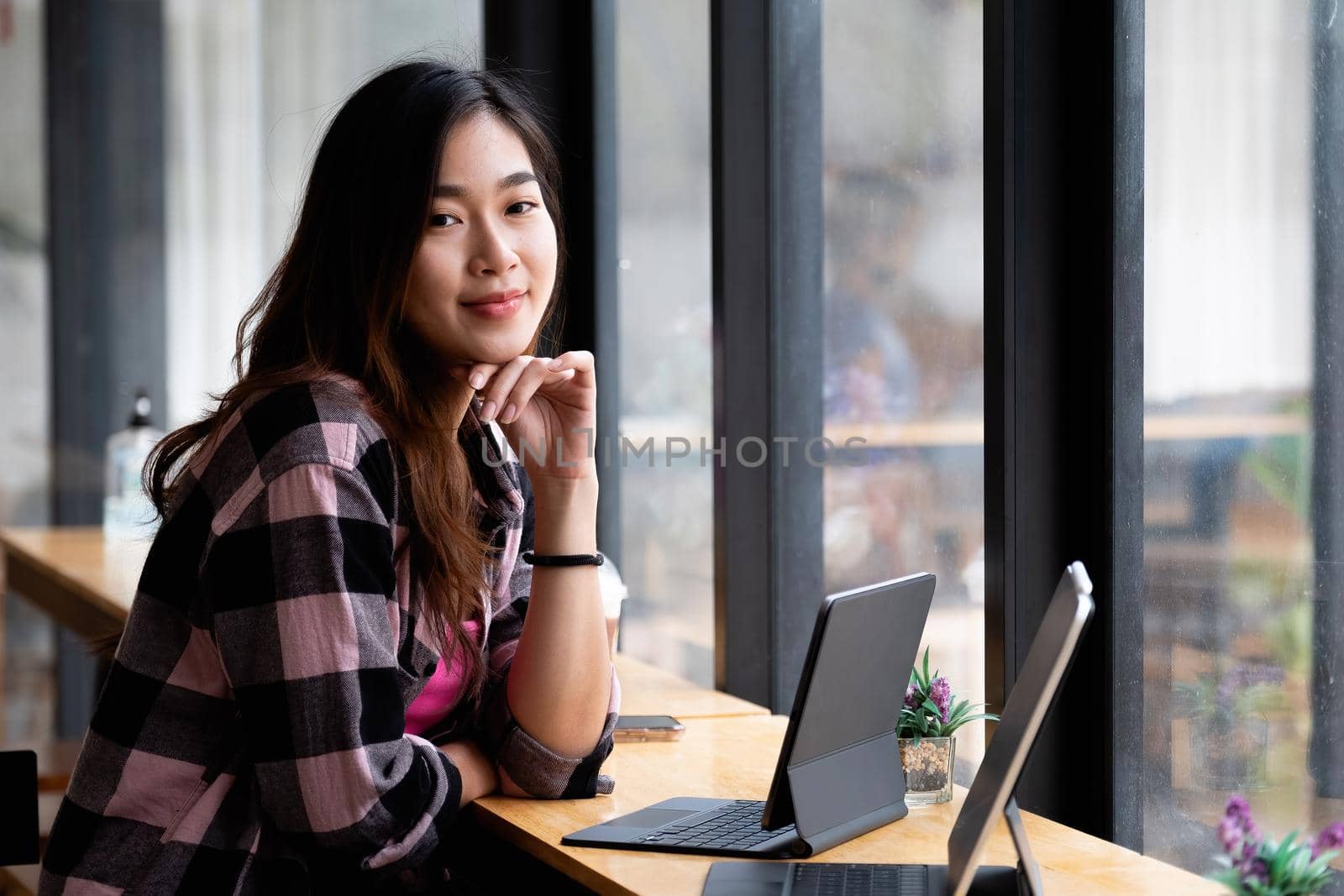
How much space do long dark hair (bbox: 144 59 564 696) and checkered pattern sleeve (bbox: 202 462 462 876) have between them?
0.13 m

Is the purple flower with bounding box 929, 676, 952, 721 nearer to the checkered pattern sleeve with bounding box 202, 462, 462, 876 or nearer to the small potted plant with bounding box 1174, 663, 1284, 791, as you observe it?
the small potted plant with bounding box 1174, 663, 1284, 791

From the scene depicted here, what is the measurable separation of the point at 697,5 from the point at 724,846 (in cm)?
160

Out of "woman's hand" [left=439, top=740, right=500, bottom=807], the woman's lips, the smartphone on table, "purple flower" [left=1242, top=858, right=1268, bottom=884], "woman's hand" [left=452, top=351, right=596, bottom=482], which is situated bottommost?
the smartphone on table

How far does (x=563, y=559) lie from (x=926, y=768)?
1.43ft

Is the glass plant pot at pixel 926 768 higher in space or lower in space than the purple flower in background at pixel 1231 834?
lower

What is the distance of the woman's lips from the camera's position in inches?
58.3

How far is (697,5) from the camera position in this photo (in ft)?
7.96

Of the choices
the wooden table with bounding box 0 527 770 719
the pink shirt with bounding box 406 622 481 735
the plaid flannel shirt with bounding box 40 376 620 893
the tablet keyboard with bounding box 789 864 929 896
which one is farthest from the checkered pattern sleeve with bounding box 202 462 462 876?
the wooden table with bounding box 0 527 770 719

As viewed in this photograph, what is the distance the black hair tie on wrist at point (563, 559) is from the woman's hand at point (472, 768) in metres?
0.21

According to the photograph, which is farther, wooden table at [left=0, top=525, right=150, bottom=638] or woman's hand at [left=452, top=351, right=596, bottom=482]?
wooden table at [left=0, top=525, right=150, bottom=638]

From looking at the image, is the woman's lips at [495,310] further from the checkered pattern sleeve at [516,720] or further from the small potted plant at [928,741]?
the small potted plant at [928,741]

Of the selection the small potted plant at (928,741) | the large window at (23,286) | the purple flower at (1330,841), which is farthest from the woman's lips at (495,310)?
the large window at (23,286)

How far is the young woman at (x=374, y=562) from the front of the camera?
1246mm

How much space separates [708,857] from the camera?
127 cm
